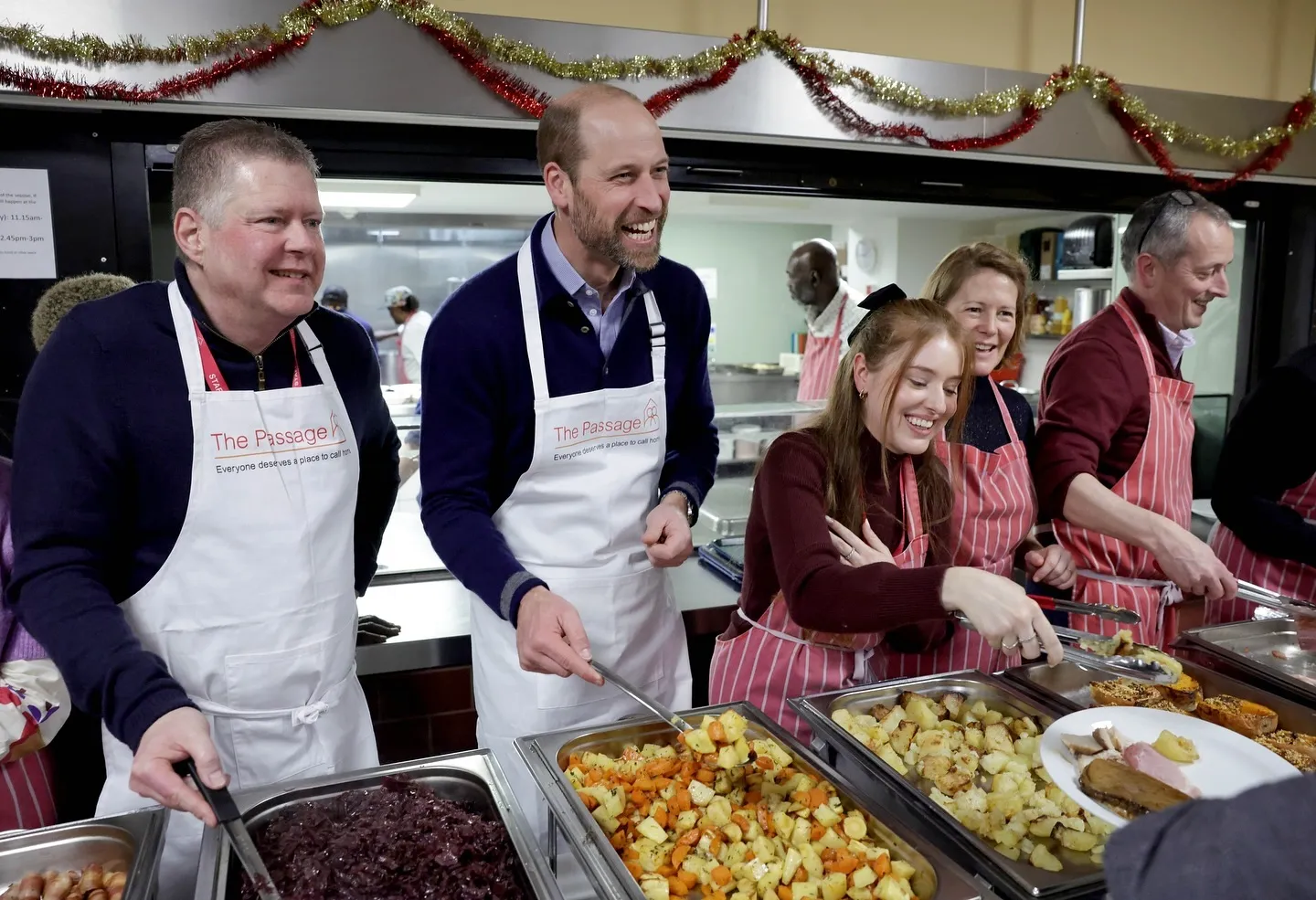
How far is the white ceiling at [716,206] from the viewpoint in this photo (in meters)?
4.13

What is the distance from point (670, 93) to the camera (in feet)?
7.34

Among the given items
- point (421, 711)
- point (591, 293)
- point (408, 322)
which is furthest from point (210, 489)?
point (408, 322)

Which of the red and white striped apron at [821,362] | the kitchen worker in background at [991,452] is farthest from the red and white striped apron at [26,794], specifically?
the red and white striped apron at [821,362]

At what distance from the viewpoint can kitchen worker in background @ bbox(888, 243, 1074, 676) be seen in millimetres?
1952

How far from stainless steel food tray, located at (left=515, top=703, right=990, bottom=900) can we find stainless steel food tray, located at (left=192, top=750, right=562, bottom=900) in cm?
5

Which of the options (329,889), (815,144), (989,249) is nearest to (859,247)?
(815,144)

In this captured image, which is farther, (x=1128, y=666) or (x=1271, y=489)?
(x=1271, y=489)

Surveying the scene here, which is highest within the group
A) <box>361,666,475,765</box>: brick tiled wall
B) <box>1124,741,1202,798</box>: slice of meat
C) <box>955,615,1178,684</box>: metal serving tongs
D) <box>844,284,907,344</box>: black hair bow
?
<box>844,284,907,344</box>: black hair bow

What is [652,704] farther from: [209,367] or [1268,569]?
[1268,569]

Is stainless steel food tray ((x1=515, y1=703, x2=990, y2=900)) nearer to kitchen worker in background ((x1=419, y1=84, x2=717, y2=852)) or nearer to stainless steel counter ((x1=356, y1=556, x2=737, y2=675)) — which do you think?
kitchen worker in background ((x1=419, y1=84, x2=717, y2=852))

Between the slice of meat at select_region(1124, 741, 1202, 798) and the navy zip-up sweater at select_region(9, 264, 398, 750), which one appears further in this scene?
the navy zip-up sweater at select_region(9, 264, 398, 750)

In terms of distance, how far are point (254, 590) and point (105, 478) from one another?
268 millimetres

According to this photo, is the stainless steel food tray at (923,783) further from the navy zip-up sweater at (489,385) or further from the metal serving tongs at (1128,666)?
the navy zip-up sweater at (489,385)

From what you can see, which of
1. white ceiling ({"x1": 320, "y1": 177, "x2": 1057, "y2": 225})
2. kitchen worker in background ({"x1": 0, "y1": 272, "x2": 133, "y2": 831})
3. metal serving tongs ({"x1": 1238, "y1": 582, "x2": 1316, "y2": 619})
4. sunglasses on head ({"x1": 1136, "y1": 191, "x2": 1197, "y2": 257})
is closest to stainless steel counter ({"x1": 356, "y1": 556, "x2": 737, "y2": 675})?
kitchen worker in background ({"x1": 0, "y1": 272, "x2": 133, "y2": 831})
